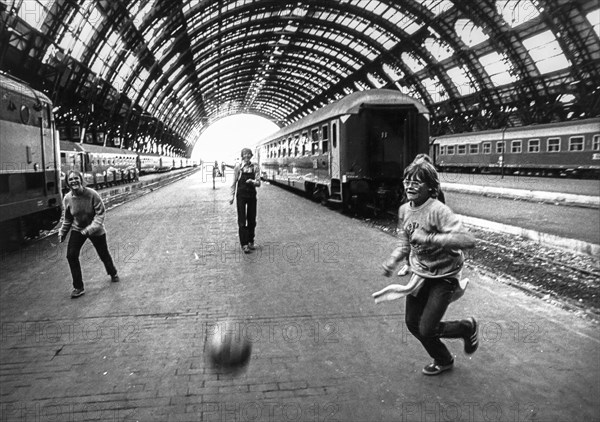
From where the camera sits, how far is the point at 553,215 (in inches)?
497

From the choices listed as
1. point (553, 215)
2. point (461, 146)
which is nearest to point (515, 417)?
point (553, 215)

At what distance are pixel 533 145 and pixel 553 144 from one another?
5.44 ft

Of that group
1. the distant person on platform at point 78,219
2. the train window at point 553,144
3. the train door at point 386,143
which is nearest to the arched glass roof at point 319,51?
the train window at point 553,144

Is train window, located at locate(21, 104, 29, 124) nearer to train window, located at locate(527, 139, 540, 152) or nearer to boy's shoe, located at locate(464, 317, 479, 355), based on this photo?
boy's shoe, located at locate(464, 317, 479, 355)

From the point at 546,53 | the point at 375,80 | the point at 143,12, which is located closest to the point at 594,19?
the point at 546,53

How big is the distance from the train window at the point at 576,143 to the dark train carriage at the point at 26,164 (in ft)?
77.2

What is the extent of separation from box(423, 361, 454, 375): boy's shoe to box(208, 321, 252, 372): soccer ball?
1.41 meters

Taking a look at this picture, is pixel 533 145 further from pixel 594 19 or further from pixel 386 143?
pixel 386 143

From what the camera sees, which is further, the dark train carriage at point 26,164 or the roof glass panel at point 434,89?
the roof glass panel at point 434,89

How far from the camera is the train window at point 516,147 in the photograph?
1109 inches

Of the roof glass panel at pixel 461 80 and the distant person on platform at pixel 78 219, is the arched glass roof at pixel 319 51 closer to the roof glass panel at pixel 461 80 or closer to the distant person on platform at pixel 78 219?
the roof glass panel at pixel 461 80

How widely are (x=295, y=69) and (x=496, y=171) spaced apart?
115 feet

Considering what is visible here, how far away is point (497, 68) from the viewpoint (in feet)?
119

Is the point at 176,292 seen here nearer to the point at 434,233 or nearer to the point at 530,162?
the point at 434,233
